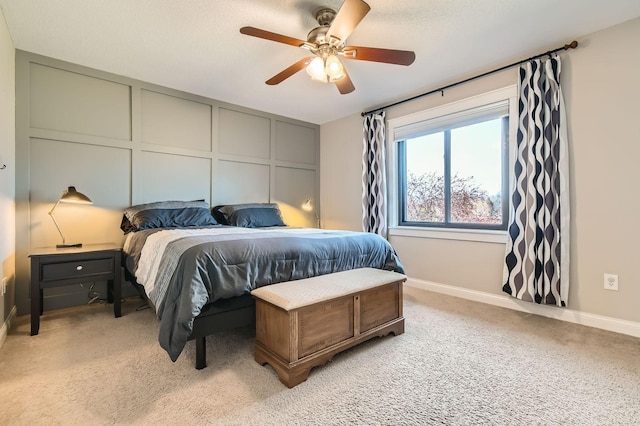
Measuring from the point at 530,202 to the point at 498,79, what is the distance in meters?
1.26

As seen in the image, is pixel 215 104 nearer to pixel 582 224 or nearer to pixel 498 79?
pixel 498 79

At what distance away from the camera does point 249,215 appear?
11.8 feet

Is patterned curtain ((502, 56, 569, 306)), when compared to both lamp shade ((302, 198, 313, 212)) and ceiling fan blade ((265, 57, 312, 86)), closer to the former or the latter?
ceiling fan blade ((265, 57, 312, 86))

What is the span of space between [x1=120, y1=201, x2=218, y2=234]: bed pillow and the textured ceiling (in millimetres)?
1381

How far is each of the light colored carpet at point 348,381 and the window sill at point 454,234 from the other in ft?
2.90

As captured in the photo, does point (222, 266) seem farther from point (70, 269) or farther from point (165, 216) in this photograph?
point (165, 216)

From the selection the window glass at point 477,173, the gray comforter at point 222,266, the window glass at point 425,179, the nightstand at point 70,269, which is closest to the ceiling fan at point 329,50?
the gray comforter at point 222,266

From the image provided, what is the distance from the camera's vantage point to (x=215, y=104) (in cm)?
383

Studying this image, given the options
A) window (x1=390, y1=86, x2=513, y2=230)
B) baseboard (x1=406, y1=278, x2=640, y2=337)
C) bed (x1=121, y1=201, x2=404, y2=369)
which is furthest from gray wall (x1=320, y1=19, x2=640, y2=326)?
bed (x1=121, y1=201, x2=404, y2=369)

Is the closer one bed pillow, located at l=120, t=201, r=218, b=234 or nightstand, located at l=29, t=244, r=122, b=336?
nightstand, located at l=29, t=244, r=122, b=336

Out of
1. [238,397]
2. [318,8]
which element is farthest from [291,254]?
[318,8]

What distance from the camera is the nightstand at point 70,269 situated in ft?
7.31

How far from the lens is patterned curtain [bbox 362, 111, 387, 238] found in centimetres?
389

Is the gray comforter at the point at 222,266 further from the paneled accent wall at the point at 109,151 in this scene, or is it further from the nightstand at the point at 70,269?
the paneled accent wall at the point at 109,151
